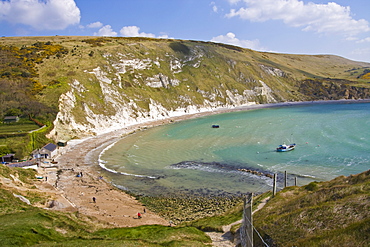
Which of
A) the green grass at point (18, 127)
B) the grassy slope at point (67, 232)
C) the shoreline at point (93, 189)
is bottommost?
the shoreline at point (93, 189)

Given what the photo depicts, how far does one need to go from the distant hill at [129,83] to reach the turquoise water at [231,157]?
1966cm

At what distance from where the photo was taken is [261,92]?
519 ft

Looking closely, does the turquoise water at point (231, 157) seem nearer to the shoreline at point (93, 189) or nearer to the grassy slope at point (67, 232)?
the shoreline at point (93, 189)

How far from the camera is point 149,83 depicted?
121438 mm

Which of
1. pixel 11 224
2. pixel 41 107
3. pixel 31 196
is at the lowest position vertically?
pixel 31 196

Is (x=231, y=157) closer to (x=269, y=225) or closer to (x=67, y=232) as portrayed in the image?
(x=269, y=225)

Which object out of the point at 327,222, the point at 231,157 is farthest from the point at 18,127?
the point at 327,222

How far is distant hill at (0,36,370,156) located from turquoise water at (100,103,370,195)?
1966 centimetres

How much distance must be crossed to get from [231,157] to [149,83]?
78.3m

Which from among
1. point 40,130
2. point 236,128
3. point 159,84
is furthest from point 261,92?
point 40,130

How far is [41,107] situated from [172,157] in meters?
40.5

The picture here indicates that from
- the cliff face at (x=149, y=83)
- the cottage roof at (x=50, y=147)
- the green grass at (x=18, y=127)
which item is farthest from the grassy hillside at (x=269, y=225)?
the cliff face at (x=149, y=83)

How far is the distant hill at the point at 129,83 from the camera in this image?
76375 mm

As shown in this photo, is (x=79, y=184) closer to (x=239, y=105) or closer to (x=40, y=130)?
(x=40, y=130)
